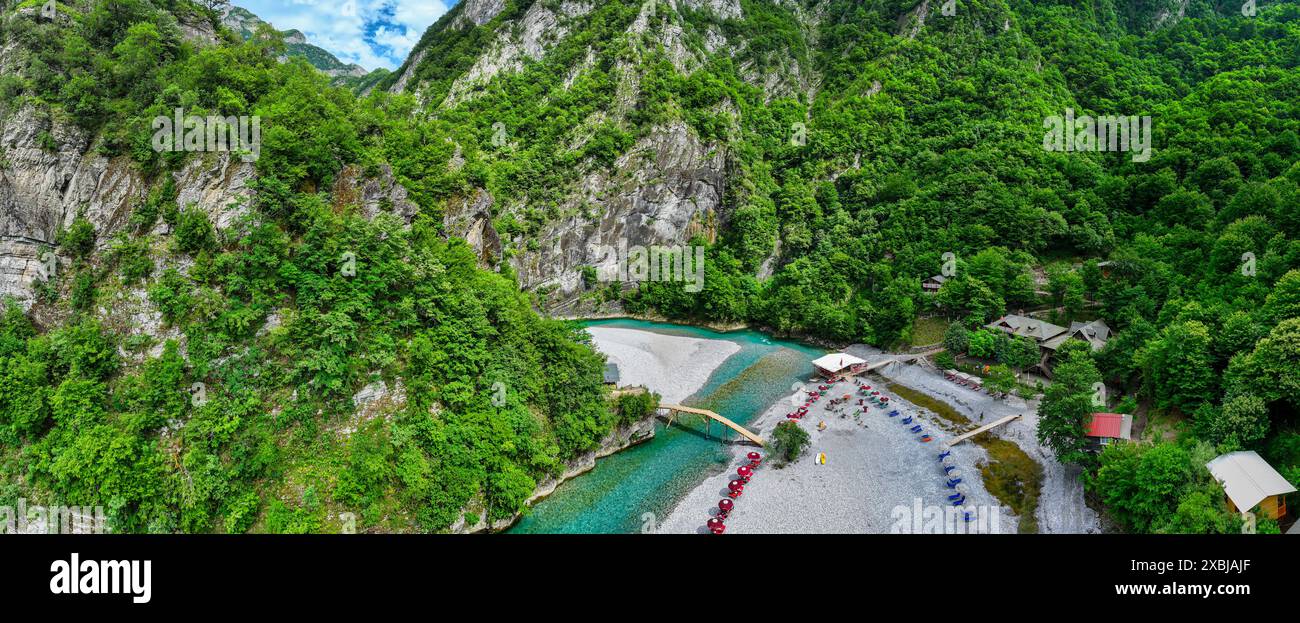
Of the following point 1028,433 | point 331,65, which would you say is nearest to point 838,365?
point 1028,433

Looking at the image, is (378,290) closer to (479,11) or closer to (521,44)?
(521,44)

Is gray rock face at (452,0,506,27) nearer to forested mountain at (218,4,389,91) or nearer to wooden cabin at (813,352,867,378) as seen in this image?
forested mountain at (218,4,389,91)

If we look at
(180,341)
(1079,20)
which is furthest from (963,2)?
(180,341)

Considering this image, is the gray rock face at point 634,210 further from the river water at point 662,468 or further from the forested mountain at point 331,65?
the forested mountain at point 331,65

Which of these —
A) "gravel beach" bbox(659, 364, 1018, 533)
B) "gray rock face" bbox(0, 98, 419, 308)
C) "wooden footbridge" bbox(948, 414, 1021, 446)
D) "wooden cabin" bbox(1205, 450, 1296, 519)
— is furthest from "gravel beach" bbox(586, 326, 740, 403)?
"wooden cabin" bbox(1205, 450, 1296, 519)

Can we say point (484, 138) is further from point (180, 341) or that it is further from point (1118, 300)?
point (1118, 300)

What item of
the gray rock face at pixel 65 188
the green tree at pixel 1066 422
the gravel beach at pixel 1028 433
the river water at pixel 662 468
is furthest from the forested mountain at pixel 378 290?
the green tree at pixel 1066 422
